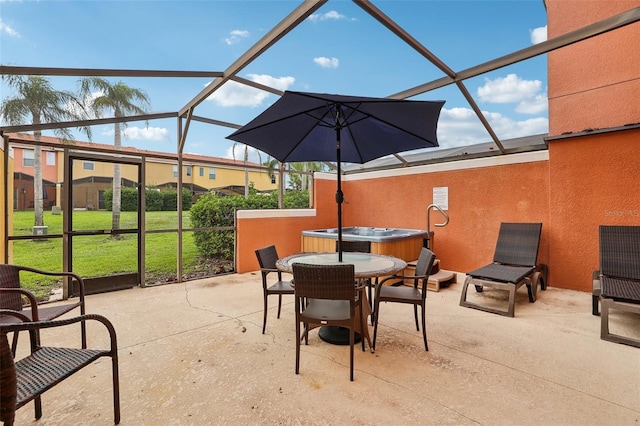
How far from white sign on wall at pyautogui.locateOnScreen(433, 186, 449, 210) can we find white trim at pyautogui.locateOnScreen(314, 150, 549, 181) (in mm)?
400

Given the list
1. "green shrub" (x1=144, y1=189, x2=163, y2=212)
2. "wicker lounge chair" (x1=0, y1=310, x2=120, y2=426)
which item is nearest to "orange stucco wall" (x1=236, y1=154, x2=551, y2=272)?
"green shrub" (x1=144, y1=189, x2=163, y2=212)

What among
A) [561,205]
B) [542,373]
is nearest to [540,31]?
[561,205]

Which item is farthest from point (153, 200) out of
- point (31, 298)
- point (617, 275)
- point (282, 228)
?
point (617, 275)

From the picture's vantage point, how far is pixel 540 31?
211 inches

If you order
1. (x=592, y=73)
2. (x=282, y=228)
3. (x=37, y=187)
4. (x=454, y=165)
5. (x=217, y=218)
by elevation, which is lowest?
(x=282, y=228)

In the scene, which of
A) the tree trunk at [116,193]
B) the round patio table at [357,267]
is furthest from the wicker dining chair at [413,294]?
the tree trunk at [116,193]

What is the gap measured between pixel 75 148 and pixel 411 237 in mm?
5832

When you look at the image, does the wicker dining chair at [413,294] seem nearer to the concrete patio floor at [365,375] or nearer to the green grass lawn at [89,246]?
the concrete patio floor at [365,375]

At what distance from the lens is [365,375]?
2350 millimetres

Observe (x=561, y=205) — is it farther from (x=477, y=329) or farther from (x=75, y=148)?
(x=75, y=148)

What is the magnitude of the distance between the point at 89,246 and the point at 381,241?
192 inches

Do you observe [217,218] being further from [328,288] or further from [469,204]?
[469,204]

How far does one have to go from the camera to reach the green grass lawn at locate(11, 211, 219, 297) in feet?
14.2

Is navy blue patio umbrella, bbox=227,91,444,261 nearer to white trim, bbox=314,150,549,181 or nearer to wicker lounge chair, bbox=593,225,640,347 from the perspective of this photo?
wicker lounge chair, bbox=593,225,640,347
